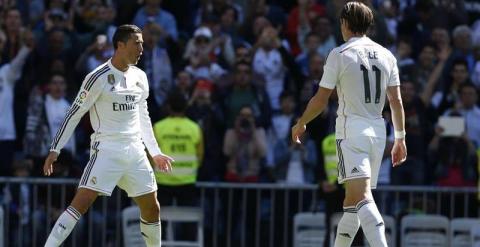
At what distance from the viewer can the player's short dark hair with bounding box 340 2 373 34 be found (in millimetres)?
11344

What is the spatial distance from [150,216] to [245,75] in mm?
5543

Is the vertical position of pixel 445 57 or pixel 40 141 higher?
pixel 445 57

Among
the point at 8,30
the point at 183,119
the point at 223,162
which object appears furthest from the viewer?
the point at 8,30

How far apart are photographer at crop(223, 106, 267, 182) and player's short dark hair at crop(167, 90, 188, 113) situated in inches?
39.4

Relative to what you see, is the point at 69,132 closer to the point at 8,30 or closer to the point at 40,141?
the point at 40,141

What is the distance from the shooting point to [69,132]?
1195cm

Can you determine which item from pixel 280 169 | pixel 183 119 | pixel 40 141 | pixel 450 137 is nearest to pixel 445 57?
pixel 450 137

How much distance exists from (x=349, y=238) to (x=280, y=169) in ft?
19.0

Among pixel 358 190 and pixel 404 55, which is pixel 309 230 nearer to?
pixel 404 55

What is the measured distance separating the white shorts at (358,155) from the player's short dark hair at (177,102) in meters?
5.00

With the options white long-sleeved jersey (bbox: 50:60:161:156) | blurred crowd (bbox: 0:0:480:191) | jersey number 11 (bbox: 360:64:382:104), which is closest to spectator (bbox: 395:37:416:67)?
blurred crowd (bbox: 0:0:480:191)

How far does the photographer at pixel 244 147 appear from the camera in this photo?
17047 millimetres

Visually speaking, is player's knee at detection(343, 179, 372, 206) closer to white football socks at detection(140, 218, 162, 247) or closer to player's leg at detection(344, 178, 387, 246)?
player's leg at detection(344, 178, 387, 246)

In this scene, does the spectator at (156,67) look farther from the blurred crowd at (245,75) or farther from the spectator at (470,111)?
the spectator at (470,111)
